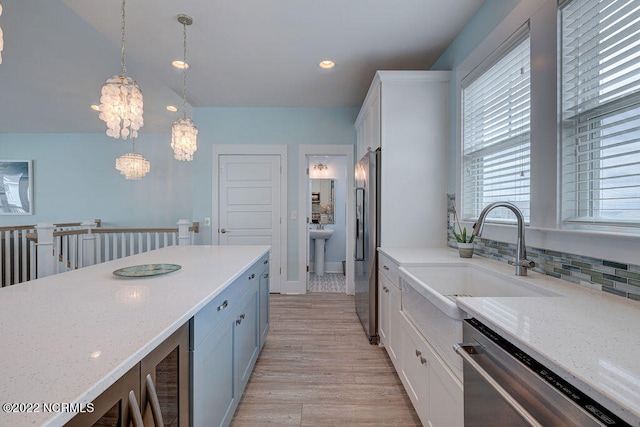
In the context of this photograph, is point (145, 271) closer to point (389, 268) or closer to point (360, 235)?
point (389, 268)

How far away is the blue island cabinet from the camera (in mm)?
1096

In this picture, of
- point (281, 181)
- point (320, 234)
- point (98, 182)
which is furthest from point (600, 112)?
point (98, 182)

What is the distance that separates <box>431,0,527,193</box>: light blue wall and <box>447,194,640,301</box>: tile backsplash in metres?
1.02

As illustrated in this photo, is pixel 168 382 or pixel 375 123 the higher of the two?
pixel 375 123

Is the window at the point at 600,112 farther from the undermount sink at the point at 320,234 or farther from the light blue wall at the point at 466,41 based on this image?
the undermount sink at the point at 320,234

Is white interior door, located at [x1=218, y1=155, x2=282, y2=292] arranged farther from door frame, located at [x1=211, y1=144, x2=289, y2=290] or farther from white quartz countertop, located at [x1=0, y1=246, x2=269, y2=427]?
white quartz countertop, located at [x1=0, y1=246, x2=269, y2=427]

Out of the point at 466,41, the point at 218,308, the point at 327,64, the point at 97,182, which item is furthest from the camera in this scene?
the point at 97,182

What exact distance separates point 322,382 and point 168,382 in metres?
1.36

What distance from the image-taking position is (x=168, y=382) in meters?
0.91

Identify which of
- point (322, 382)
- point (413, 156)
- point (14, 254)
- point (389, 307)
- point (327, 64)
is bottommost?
point (322, 382)

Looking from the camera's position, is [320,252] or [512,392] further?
[320,252]

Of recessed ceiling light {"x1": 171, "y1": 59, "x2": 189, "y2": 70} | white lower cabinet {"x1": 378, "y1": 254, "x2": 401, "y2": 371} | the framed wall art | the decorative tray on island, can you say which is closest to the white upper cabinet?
white lower cabinet {"x1": 378, "y1": 254, "x2": 401, "y2": 371}

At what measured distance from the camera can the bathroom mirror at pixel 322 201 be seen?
19.0 ft

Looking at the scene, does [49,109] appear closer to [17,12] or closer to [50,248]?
[17,12]
